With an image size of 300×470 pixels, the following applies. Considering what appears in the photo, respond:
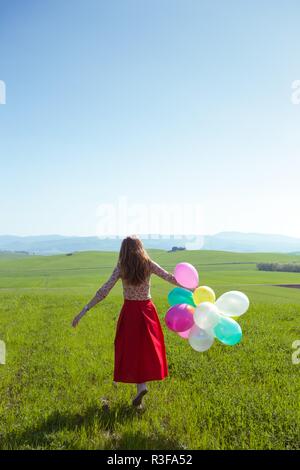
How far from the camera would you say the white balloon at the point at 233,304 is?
5871 millimetres

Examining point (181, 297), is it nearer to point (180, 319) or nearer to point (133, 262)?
point (180, 319)

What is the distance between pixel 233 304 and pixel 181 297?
33.0 inches

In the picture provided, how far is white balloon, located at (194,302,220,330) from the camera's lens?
5605 millimetres

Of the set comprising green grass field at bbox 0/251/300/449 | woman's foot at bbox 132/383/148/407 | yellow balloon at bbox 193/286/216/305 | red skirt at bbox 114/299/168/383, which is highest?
yellow balloon at bbox 193/286/216/305

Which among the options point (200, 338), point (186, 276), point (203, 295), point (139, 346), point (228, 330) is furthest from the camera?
point (186, 276)

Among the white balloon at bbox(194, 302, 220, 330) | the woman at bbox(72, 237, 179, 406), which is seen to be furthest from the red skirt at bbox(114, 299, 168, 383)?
the white balloon at bbox(194, 302, 220, 330)

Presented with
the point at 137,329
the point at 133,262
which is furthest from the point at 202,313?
the point at 133,262

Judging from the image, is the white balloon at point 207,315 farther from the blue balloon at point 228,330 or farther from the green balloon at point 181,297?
the green balloon at point 181,297

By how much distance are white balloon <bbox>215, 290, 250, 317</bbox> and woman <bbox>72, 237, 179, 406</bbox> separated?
1.01m

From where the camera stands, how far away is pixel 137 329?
574 centimetres

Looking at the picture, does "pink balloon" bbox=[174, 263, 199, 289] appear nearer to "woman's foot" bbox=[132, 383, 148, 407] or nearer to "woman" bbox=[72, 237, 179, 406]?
"woman" bbox=[72, 237, 179, 406]

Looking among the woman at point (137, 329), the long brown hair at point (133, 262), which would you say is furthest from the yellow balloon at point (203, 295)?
the long brown hair at point (133, 262)

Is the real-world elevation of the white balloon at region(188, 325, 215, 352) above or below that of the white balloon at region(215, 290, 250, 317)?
below
